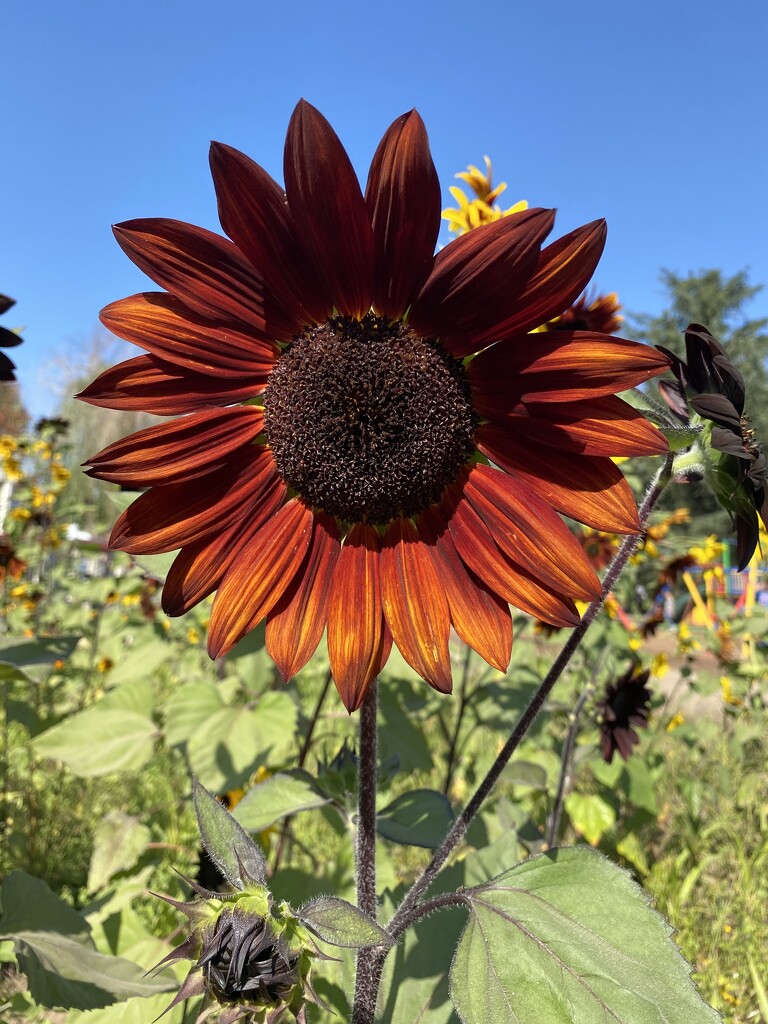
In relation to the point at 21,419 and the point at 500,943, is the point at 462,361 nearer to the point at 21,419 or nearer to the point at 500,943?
the point at 500,943

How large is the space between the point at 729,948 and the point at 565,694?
1.14 metres

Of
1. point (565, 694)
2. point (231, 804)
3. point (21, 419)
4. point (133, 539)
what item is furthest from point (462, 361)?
point (21, 419)

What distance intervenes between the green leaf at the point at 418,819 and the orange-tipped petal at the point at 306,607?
16.0 inches

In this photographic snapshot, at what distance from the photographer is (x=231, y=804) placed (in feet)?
7.26

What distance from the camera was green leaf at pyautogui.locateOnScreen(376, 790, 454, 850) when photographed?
3.64 ft

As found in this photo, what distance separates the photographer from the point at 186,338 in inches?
35.6

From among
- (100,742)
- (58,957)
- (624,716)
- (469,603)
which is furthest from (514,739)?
(100,742)

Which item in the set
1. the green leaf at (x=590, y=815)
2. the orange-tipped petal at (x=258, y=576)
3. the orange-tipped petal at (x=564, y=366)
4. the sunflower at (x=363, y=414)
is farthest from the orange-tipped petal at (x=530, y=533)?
the green leaf at (x=590, y=815)

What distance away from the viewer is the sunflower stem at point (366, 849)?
0.97m

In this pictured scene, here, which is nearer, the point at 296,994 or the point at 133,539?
the point at 296,994

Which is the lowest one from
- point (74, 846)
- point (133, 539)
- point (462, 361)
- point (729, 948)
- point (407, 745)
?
point (74, 846)

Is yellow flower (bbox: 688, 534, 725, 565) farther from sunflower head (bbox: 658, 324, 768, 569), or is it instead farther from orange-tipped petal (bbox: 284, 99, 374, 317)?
orange-tipped petal (bbox: 284, 99, 374, 317)

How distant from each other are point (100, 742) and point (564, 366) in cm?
193

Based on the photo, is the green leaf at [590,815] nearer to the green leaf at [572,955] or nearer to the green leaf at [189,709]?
the green leaf at [189,709]
